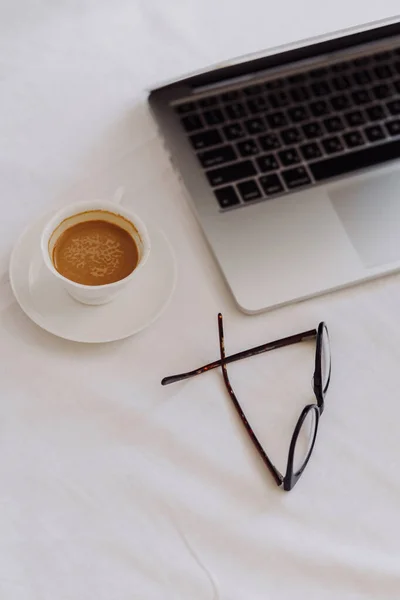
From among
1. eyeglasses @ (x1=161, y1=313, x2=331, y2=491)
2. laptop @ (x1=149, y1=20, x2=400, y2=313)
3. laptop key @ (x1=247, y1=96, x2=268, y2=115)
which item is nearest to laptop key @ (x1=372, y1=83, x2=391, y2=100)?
laptop @ (x1=149, y1=20, x2=400, y2=313)

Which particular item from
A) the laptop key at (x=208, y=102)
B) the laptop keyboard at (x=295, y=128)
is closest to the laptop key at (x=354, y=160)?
the laptop keyboard at (x=295, y=128)

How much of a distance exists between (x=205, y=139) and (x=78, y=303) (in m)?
0.19

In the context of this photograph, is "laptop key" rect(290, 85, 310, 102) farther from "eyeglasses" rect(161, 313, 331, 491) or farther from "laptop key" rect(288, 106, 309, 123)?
"eyeglasses" rect(161, 313, 331, 491)

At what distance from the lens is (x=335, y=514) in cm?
47

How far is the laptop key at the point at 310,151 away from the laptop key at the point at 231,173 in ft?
0.17

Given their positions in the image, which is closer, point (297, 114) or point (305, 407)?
point (305, 407)

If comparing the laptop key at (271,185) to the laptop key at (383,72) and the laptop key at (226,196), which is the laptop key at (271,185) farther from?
the laptop key at (383,72)

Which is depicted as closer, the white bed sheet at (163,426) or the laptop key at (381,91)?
the white bed sheet at (163,426)

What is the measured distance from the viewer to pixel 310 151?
0.58 m

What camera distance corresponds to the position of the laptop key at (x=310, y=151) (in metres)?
0.58

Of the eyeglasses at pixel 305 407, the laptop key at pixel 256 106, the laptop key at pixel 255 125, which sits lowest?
the eyeglasses at pixel 305 407

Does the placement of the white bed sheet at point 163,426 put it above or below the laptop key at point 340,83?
below

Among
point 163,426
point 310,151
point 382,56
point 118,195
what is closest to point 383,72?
point 382,56

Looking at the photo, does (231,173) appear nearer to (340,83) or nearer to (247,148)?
(247,148)
